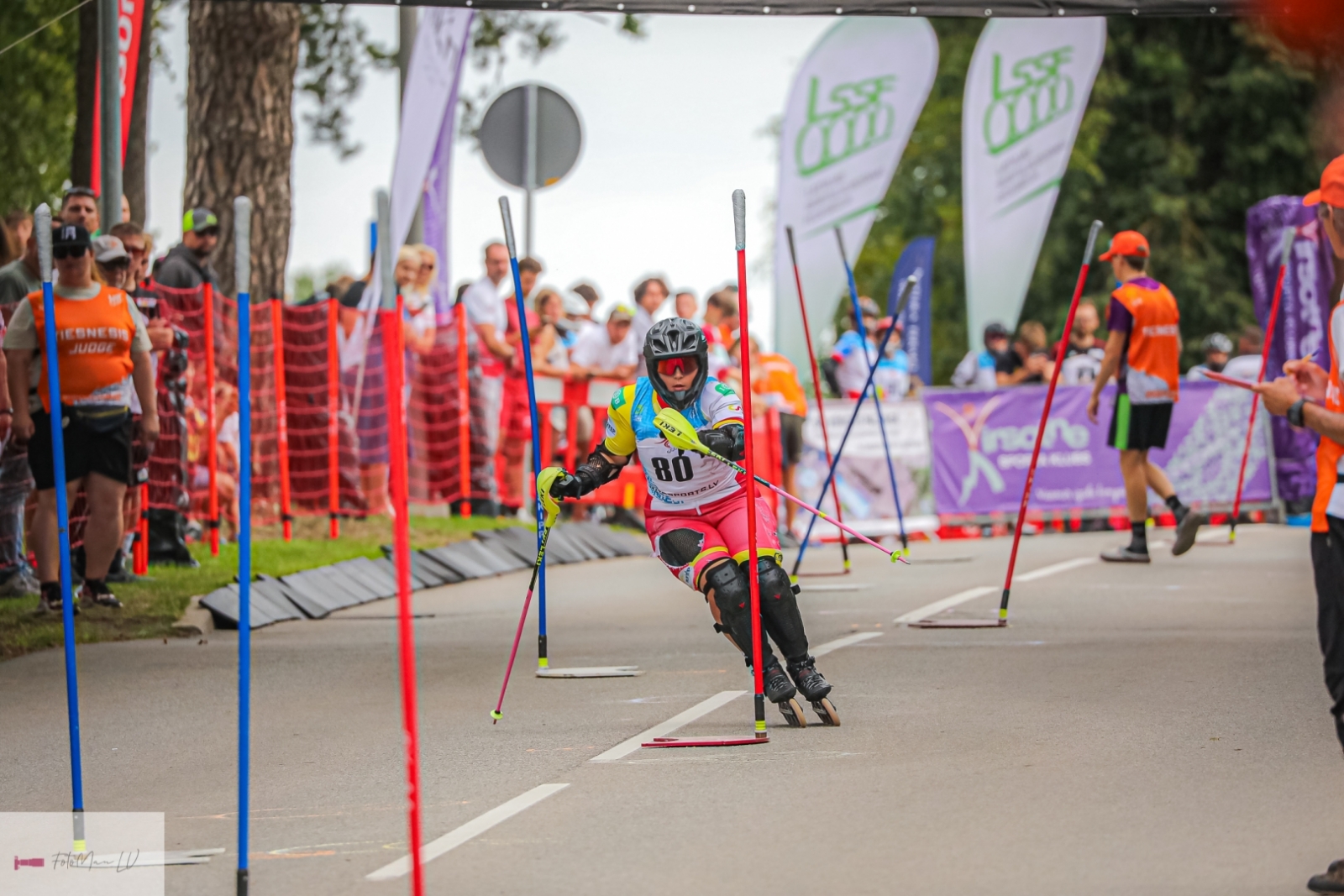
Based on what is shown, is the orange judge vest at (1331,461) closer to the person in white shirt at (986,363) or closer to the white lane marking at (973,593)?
the white lane marking at (973,593)

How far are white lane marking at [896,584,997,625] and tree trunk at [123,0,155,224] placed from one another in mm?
8245

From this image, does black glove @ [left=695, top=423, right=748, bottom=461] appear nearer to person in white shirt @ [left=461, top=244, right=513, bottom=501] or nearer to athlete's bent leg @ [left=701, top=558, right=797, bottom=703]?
athlete's bent leg @ [left=701, top=558, right=797, bottom=703]

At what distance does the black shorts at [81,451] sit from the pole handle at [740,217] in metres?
4.81

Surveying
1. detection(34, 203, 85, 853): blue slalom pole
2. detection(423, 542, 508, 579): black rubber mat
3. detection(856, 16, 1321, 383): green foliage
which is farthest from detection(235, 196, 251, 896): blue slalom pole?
detection(856, 16, 1321, 383): green foliage

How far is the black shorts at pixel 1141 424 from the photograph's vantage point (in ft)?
47.9

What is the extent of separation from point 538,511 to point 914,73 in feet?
44.2

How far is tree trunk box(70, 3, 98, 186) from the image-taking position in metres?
17.0

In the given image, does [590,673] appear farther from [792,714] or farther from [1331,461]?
[1331,461]

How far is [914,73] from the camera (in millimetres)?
21750

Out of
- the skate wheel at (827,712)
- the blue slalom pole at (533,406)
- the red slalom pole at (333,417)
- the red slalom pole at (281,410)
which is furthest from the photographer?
the red slalom pole at (333,417)

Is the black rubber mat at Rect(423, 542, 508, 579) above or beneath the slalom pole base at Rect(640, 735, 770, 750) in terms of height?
above

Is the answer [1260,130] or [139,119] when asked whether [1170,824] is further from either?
[1260,130]

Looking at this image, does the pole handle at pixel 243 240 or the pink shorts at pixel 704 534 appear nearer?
the pole handle at pixel 243 240

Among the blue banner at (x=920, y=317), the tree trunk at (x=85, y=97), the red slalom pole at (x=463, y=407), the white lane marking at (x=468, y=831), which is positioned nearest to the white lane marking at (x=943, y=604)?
the white lane marking at (x=468, y=831)
